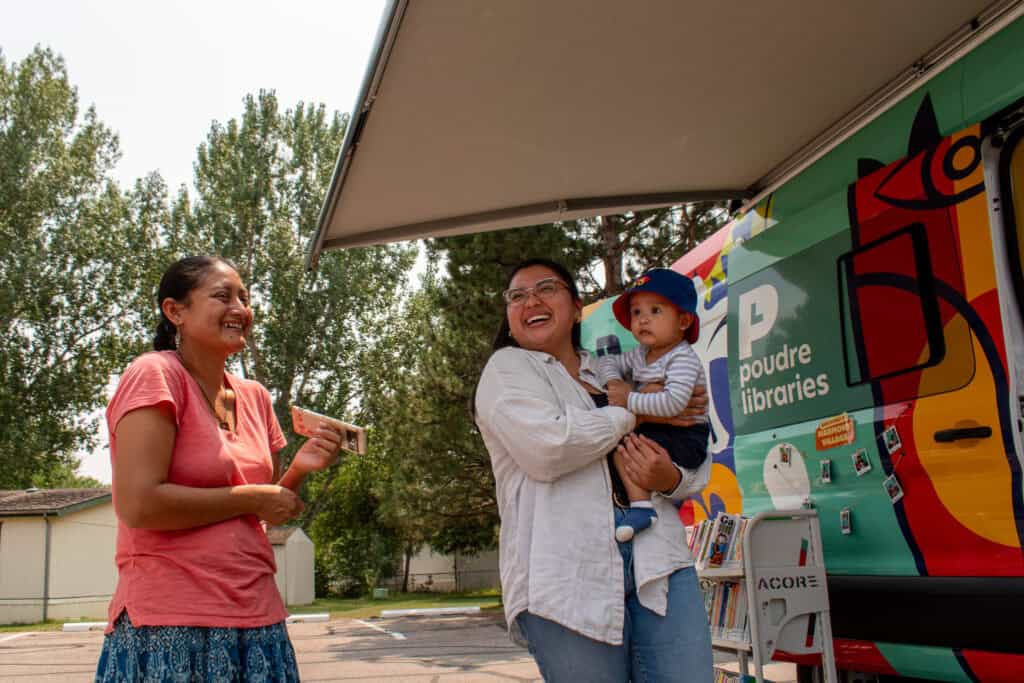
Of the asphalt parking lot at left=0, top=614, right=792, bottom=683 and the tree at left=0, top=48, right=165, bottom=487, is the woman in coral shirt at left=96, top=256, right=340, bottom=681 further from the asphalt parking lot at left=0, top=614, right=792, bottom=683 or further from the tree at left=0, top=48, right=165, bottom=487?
the tree at left=0, top=48, right=165, bottom=487

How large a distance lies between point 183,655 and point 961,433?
2.29 metres

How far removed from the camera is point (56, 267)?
26.8m

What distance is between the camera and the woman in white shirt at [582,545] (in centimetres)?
202

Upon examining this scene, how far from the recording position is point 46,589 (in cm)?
2423

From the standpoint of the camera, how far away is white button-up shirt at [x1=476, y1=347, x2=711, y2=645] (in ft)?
6.59

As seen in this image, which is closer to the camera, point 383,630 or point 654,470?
point 654,470

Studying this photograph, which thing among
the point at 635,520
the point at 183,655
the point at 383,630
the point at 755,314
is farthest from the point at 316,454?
the point at 383,630

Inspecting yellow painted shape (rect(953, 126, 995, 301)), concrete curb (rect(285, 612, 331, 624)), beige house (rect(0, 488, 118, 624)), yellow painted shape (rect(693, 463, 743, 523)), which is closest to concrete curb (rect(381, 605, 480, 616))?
concrete curb (rect(285, 612, 331, 624))

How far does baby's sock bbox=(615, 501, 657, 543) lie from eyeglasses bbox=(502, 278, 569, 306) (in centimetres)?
61

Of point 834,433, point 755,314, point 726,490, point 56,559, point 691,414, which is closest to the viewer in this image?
point 691,414

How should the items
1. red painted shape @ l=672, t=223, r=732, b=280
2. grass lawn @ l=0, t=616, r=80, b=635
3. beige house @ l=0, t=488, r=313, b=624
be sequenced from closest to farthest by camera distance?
red painted shape @ l=672, t=223, r=732, b=280 → grass lawn @ l=0, t=616, r=80, b=635 → beige house @ l=0, t=488, r=313, b=624

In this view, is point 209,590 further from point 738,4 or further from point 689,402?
point 738,4

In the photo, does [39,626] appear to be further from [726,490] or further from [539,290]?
[539,290]

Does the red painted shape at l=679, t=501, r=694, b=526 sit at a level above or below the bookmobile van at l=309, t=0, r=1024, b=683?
below
